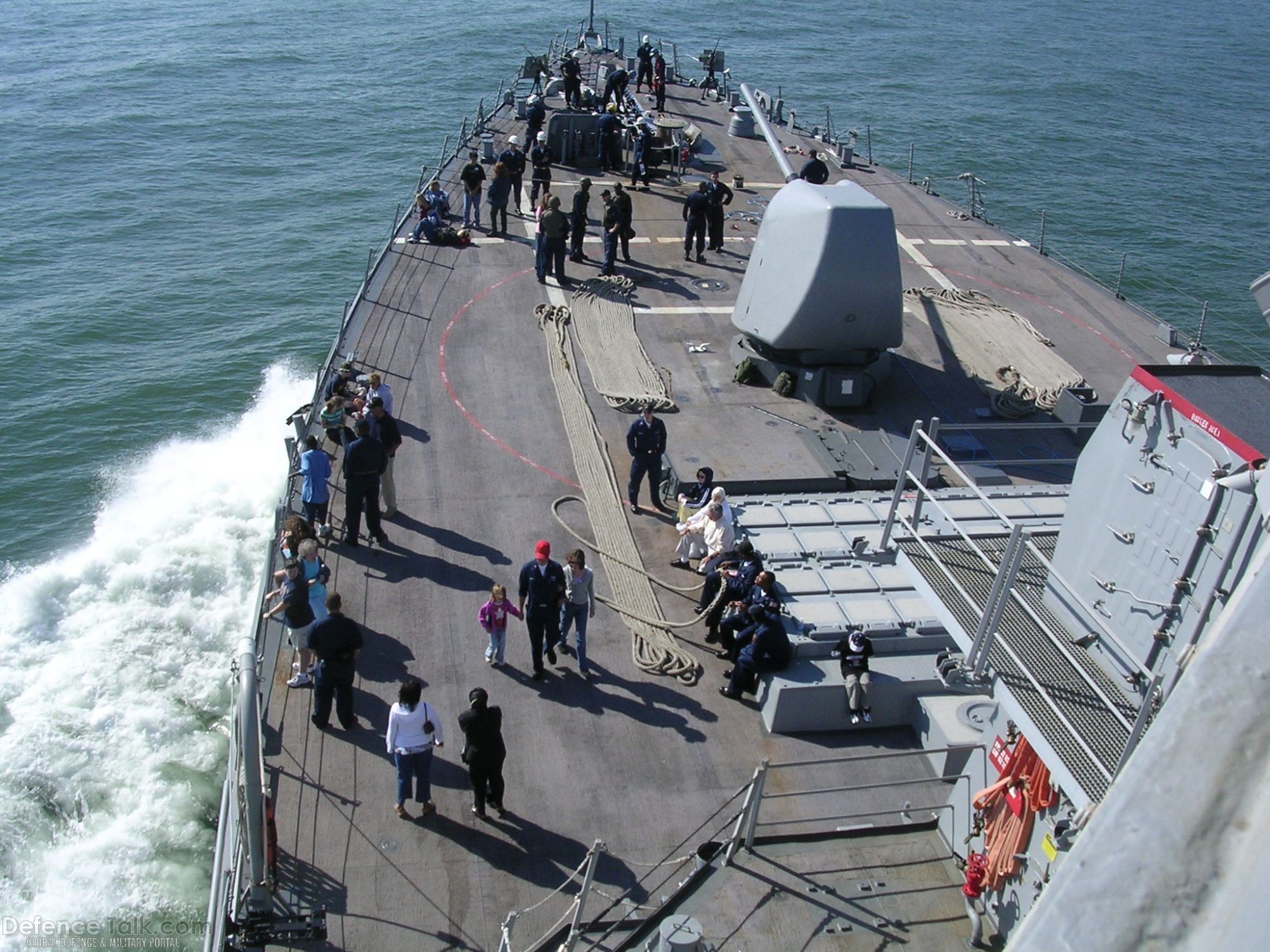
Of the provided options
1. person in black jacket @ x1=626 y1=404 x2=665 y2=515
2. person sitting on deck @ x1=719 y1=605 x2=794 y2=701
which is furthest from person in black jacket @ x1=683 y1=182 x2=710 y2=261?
person sitting on deck @ x1=719 y1=605 x2=794 y2=701

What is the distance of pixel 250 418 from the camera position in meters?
22.7

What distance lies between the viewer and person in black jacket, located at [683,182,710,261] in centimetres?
1819

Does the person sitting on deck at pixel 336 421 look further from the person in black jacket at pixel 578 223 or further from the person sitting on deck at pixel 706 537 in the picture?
the person in black jacket at pixel 578 223

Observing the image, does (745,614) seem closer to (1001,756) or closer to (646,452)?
(1001,756)

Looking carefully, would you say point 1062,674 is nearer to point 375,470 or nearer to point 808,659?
point 808,659

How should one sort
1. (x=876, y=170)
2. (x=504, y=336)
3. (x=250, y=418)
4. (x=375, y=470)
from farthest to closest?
(x=876, y=170)
(x=250, y=418)
(x=504, y=336)
(x=375, y=470)

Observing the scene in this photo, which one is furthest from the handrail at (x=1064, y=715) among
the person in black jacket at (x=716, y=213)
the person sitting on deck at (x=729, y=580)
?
the person in black jacket at (x=716, y=213)

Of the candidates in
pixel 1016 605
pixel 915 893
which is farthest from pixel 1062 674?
pixel 915 893

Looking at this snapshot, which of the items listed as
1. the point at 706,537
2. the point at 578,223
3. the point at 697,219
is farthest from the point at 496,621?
the point at 697,219

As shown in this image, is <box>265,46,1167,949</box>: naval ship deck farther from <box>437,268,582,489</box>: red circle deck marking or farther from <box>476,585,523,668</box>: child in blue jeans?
<box>476,585,523,668</box>: child in blue jeans

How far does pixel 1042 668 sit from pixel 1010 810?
3.19ft

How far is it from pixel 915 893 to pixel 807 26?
58852mm

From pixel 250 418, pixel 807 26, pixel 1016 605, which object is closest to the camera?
pixel 1016 605

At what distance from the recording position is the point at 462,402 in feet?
46.2
